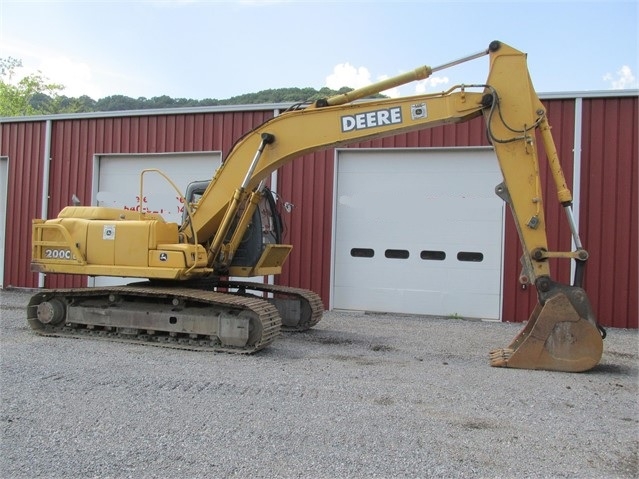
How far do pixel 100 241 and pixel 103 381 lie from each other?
2.74 m

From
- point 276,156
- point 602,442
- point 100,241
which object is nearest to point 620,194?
point 276,156

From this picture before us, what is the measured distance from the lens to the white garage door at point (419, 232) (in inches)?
409

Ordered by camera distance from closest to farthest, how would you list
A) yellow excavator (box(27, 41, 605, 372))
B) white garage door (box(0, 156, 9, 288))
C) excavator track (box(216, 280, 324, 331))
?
yellow excavator (box(27, 41, 605, 372)), excavator track (box(216, 280, 324, 331)), white garage door (box(0, 156, 9, 288))

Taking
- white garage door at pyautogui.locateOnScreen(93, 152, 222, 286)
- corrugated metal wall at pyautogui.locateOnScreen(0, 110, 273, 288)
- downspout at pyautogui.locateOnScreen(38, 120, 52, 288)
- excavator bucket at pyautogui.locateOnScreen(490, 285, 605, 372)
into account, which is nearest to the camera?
excavator bucket at pyautogui.locateOnScreen(490, 285, 605, 372)

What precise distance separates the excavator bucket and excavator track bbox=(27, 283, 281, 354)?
9.84ft

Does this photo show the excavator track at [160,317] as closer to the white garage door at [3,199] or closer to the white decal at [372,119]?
the white decal at [372,119]

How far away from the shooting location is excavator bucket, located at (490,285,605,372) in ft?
18.6

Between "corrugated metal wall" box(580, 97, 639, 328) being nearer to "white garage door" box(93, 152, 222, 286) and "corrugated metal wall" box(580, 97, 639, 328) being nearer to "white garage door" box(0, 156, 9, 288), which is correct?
"white garage door" box(93, 152, 222, 286)

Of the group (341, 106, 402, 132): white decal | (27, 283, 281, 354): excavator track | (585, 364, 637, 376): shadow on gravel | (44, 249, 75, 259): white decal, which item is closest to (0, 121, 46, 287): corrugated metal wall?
(44, 249, 75, 259): white decal

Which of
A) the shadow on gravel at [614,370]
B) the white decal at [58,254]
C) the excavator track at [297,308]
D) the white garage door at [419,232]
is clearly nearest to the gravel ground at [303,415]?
the shadow on gravel at [614,370]

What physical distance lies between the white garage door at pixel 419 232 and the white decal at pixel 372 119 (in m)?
4.33

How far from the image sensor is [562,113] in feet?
33.3

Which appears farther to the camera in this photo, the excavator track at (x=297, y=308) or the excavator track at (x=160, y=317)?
the excavator track at (x=297, y=308)

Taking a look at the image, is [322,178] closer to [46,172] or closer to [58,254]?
[58,254]
